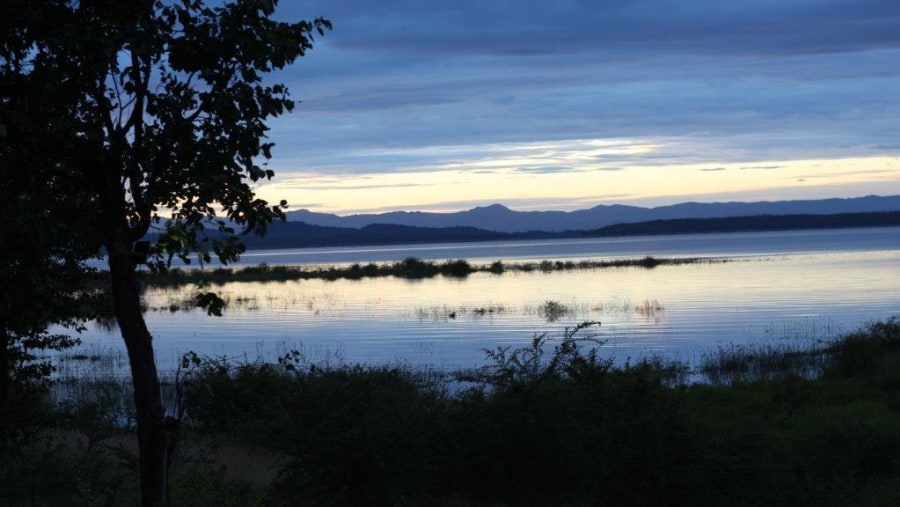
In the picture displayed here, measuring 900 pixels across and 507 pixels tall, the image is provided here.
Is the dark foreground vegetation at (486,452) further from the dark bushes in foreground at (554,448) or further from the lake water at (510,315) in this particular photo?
the lake water at (510,315)

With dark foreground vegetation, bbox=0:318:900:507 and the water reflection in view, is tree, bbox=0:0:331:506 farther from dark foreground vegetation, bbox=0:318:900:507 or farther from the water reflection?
the water reflection

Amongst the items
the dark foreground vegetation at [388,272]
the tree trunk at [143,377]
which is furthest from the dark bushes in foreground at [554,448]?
the dark foreground vegetation at [388,272]

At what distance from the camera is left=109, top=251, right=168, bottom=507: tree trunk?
8.38 meters

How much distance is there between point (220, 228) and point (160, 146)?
2.78 feet

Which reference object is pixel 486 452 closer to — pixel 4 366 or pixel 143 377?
pixel 143 377

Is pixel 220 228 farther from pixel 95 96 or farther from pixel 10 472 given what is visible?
pixel 10 472

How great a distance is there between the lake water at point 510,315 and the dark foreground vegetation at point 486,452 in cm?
1335

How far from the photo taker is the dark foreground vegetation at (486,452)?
38.6 feet

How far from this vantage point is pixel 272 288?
71.3 metres

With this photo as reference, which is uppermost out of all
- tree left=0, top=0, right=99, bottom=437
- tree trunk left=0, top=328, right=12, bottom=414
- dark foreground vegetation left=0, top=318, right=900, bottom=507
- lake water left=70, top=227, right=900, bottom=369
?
tree left=0, top=0, right=99, bottom=437

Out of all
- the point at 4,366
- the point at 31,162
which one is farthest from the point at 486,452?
the point at 31,162

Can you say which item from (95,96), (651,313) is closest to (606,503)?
(95,96)

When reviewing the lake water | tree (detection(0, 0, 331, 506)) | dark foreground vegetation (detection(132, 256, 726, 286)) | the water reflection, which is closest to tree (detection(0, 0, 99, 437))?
tree (detection(0, 0, 331, 506))

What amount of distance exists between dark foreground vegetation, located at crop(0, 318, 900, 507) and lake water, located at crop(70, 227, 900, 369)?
13.3 m
